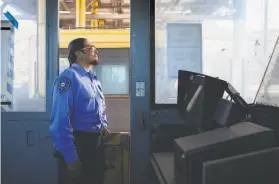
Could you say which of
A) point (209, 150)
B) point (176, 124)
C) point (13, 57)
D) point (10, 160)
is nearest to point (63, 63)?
point (13, 57)

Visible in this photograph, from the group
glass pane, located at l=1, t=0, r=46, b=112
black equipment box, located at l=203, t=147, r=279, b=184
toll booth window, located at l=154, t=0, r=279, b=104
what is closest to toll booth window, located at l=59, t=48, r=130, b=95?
glass pane, located at l=1, t=0, r=46, b=112

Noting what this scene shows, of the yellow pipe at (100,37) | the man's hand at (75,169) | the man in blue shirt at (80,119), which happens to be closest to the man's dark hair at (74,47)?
the man in blue shirt at (80,119)

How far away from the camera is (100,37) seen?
4.23 metres

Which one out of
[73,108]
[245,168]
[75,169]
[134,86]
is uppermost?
[134,86]

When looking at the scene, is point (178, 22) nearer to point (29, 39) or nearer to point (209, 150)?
point (29, 39)

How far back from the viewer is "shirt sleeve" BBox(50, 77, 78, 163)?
93.7 inches

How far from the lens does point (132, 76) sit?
296cm

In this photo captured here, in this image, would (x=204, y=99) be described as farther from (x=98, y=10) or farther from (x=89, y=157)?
(x=98, y=10)

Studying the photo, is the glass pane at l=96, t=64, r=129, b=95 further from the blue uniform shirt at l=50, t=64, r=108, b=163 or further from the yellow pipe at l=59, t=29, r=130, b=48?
the blue uniform shirt at l=50, t=64, r=108, b=163

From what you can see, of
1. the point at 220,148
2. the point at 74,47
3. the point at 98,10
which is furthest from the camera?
the point at 98,10

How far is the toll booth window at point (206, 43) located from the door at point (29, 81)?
86cm

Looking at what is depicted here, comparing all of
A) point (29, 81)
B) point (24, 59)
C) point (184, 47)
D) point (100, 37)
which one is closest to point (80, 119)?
point (29, 81)

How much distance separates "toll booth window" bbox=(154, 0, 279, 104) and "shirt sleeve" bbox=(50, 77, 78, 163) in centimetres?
82

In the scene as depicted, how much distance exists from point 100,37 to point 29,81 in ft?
4.54
